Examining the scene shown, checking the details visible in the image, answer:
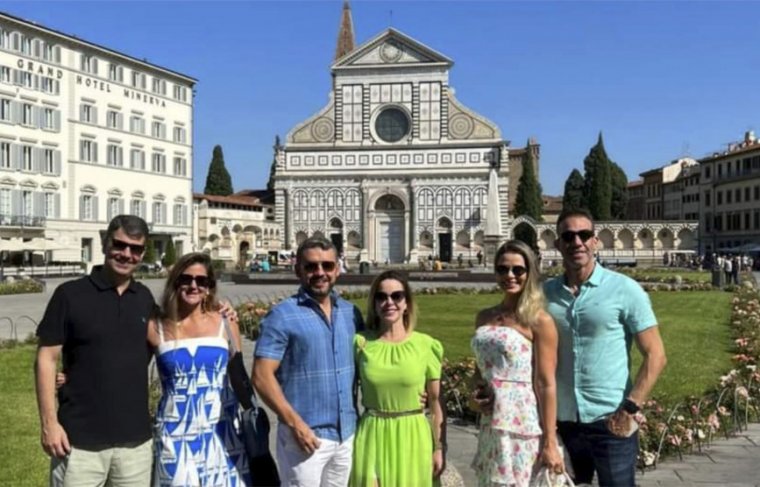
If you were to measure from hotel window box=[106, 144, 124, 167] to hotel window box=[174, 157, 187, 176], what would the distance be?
15.6ft

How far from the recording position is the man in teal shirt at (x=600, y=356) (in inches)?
158

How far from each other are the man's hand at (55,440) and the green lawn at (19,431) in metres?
2.86

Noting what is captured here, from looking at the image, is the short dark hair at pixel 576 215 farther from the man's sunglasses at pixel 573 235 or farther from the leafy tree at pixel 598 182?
the leafy tree at pixel 598 182

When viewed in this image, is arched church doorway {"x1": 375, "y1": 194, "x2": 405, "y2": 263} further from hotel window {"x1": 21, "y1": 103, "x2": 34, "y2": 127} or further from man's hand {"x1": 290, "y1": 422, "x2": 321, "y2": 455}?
man's hand {"x1": 290, "y1": 422, "x2": 321, "y2": 455}

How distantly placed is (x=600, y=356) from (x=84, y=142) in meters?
46.4

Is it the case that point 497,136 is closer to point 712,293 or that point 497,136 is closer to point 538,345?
point 712,293

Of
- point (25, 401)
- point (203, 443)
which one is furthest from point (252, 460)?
point (25, 401)

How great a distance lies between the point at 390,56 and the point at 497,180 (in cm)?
1363

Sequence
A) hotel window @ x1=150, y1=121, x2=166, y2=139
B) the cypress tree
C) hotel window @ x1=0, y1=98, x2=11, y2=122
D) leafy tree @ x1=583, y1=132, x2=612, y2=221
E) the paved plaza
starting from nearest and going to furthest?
the paved plaza
hotel window @ x1=0, y1=98, x2=11, y2=122
hotel window @ x1=150, y1=121, x2=166, y2=139
leafy tree @ x1=583, y1=132, x2=612, y2=221
the cypress tree

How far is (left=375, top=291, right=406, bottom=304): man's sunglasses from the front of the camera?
4.07 m

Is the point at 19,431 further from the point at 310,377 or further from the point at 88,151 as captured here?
the point at 88,151

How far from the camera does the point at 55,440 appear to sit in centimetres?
367

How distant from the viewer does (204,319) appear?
159 inches

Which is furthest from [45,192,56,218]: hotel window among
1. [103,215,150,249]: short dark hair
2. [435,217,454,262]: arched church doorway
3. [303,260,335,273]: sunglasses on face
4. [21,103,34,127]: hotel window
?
[303,260,335,273]: sunglasses on face
